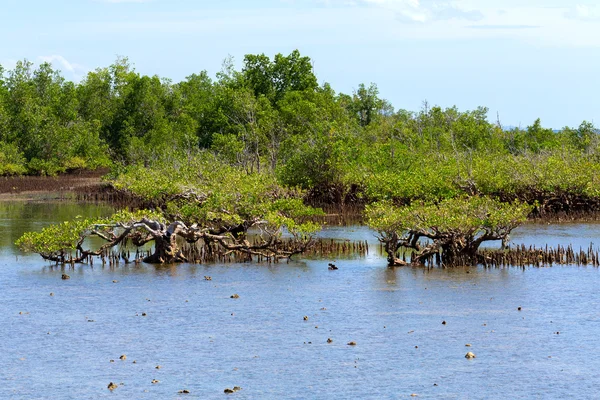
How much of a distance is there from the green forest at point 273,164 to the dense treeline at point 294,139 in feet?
0.35

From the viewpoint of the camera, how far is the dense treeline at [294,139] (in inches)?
1495

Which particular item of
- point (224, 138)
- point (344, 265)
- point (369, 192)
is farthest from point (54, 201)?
point (344, 265)

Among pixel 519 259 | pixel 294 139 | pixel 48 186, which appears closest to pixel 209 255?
pixel 519 259

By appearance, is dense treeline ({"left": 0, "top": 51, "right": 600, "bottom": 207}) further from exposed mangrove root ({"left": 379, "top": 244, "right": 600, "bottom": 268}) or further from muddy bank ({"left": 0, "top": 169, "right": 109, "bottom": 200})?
exposed mangrove root ({"left": 379, "top": 244, "right": 600, "bottom": 268})

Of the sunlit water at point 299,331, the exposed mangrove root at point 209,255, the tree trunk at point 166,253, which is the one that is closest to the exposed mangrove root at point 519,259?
the sunlit water at point 299,331

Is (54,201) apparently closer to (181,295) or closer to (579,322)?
(181,295)

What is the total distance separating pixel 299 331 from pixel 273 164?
35534 millimetres

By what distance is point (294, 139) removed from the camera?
51.0 meters

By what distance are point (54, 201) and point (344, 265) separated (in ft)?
89.4

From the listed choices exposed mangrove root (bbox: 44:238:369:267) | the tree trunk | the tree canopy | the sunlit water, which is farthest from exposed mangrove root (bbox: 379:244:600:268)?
the tree trunk

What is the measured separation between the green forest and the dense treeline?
0.11m

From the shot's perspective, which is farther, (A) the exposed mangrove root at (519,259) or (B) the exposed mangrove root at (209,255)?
(B) the exposed mangrove root at (209,255)

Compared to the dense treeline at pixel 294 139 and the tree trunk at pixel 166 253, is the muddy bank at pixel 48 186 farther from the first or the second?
the tree trunk at pixel 166 253

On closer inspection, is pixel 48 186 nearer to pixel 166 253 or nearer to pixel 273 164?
pixel 273 164
